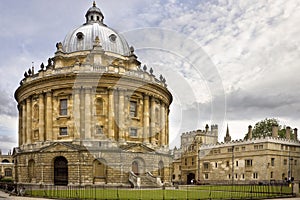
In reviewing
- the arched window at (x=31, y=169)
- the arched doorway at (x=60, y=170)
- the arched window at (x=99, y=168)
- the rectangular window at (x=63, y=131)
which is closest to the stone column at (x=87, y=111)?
the rectangular window at (x=63, y=131)

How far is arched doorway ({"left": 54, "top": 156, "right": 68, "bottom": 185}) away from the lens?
48.1 m

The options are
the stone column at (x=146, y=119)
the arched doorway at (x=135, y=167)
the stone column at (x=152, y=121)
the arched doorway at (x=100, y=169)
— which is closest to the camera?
the arched doorway at (x=100, y=169)

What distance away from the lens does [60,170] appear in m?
48.6

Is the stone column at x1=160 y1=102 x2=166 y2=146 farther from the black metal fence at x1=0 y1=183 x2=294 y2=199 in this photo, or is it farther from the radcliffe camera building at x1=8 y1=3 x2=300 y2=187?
the black metal fence at x1=0 y1=183 x2=294 y2=199

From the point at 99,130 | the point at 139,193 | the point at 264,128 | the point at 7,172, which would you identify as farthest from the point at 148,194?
the point at 7,172

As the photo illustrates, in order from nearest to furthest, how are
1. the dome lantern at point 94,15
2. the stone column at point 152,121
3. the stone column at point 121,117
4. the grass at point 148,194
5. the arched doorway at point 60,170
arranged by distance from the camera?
1. the grass at point 148,194
2. the arched doorway at point 60,170
3. the stone column at point 121,117
4. the stone column at point 152,121
5. the dome lantern at point 94,15

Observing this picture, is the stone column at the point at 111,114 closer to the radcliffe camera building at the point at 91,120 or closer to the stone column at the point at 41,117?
the radcliffe camera building at the point at 91,120

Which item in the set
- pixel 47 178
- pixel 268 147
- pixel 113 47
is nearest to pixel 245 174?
pixel 268 147

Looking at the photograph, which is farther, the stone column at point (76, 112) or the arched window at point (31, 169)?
the arched window at point (31, 169)

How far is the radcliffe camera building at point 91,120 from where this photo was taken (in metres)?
47.8

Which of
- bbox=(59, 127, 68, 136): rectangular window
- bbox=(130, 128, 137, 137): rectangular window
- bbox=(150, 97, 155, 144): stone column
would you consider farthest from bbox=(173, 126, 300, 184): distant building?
bbox=(59, 127, 68, 136): rectangular window

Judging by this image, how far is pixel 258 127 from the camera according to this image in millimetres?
93938

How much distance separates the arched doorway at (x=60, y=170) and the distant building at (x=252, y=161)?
125 ft

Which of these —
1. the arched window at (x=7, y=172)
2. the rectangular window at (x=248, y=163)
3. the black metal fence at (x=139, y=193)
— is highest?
the black metal fence at (x=139, y=193)
